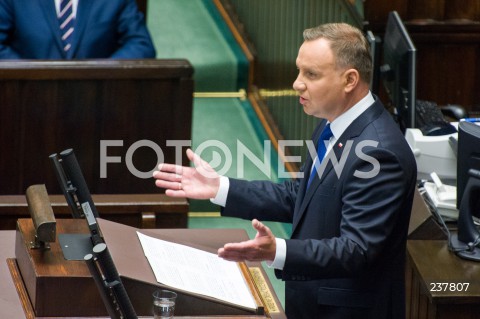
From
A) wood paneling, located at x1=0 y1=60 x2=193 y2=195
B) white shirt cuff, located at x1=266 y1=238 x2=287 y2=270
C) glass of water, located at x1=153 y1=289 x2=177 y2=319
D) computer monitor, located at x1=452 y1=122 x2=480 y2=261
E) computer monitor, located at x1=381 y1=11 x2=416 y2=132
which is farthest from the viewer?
computer monitor, located at x1=381 y1=11 x2=416 y2=132

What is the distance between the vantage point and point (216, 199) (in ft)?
9.77

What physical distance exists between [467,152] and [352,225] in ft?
3.90

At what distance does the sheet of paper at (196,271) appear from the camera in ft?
8.18

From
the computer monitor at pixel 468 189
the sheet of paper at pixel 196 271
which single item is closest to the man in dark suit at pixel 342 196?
the sheet of paper at pixel 196 271

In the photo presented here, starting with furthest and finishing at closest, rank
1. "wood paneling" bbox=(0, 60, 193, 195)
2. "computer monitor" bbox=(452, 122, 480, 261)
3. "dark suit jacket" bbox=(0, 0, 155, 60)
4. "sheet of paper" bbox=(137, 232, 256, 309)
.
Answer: "dark suit jacket" bbox=(0, 0, 155, 60) < "wood paneling" bbox=(0, 60, 193, 195) < "computer monitor" bbox=(452, 122, 480, 261) < "sheet of paper" bbox=(137, 232, 256, 309)

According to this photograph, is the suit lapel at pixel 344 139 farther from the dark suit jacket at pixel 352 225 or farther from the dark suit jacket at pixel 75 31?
the dark suit jacket at pixel 75 31

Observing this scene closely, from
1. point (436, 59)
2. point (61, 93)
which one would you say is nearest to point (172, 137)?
point (61, 93)

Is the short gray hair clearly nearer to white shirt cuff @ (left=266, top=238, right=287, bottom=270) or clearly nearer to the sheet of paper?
white shirt cuff @ (left=266, top=238, right=287, bottom=270)

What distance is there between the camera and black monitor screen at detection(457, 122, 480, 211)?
12.3ft

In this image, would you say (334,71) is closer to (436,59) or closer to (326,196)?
(326,196)

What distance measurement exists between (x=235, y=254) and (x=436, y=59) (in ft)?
11.7

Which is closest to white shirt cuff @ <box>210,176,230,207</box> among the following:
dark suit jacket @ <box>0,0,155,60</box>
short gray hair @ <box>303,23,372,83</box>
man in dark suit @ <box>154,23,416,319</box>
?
man in dark suit @ <box>154,23,416,319</box>

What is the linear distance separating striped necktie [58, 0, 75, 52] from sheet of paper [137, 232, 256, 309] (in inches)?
84.5

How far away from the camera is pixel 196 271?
260 centimetres
